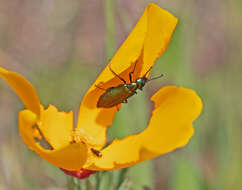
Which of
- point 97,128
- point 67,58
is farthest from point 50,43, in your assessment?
point 97,128

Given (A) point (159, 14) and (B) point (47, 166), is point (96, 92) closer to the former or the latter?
(A) point (159, 14)

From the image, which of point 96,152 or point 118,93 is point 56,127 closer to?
point 96,152

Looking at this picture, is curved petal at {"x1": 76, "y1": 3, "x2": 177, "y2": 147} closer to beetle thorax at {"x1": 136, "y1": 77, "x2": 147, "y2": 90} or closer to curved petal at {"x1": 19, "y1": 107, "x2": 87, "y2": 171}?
beetle thorax at {"x1": 136, "y1": 77, "x2": 147, "y2": 90}

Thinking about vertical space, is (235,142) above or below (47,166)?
above

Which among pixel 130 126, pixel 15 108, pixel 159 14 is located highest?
pixel 159 14

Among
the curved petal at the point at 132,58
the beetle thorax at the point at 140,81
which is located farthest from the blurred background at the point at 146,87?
the beetle thorax at the point at 140,81

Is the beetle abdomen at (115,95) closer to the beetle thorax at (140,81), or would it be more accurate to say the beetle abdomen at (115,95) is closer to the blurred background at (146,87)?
the beetle thorax at (140,81)

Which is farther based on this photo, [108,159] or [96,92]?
[96,92]

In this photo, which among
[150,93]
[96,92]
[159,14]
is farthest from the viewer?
[150,93]
